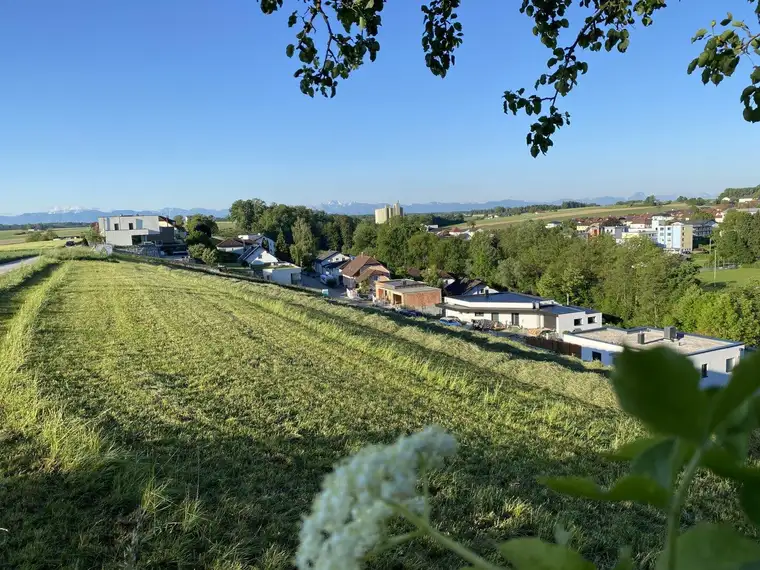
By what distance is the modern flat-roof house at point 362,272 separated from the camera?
45750 mm

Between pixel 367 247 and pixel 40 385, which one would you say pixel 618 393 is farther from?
pixel 367 247

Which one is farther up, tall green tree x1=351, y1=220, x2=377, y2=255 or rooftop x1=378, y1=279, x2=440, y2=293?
tall green tree x1=351, y1=220, x2=377, y2=255

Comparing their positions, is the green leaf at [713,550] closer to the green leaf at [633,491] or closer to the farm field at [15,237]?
the green leaf at [633,491]

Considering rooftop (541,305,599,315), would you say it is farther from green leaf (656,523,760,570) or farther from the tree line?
green leaf (656,523,760,570)

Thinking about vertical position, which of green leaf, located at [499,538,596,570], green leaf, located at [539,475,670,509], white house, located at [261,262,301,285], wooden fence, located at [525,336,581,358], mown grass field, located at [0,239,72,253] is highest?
green leaf, located at [539,475,670,509]

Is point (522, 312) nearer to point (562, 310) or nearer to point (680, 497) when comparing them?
point (562, 310)

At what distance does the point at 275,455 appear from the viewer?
379 centimetres

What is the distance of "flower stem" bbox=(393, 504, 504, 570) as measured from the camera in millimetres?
401

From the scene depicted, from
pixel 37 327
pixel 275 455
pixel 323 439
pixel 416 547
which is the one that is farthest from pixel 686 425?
pixel 37 327

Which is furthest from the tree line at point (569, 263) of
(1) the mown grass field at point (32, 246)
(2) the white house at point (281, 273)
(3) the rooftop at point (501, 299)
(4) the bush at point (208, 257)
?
(1) the mown grass field at point (32, 246)

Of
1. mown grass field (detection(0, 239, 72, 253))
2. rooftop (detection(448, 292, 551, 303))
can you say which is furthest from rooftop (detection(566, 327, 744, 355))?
mown grass field (detection(0, 239, 72, 253))

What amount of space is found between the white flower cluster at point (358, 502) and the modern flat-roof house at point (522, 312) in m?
28.9

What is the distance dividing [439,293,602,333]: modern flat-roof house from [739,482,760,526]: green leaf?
2880 centimetres

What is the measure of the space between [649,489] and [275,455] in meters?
3.76
